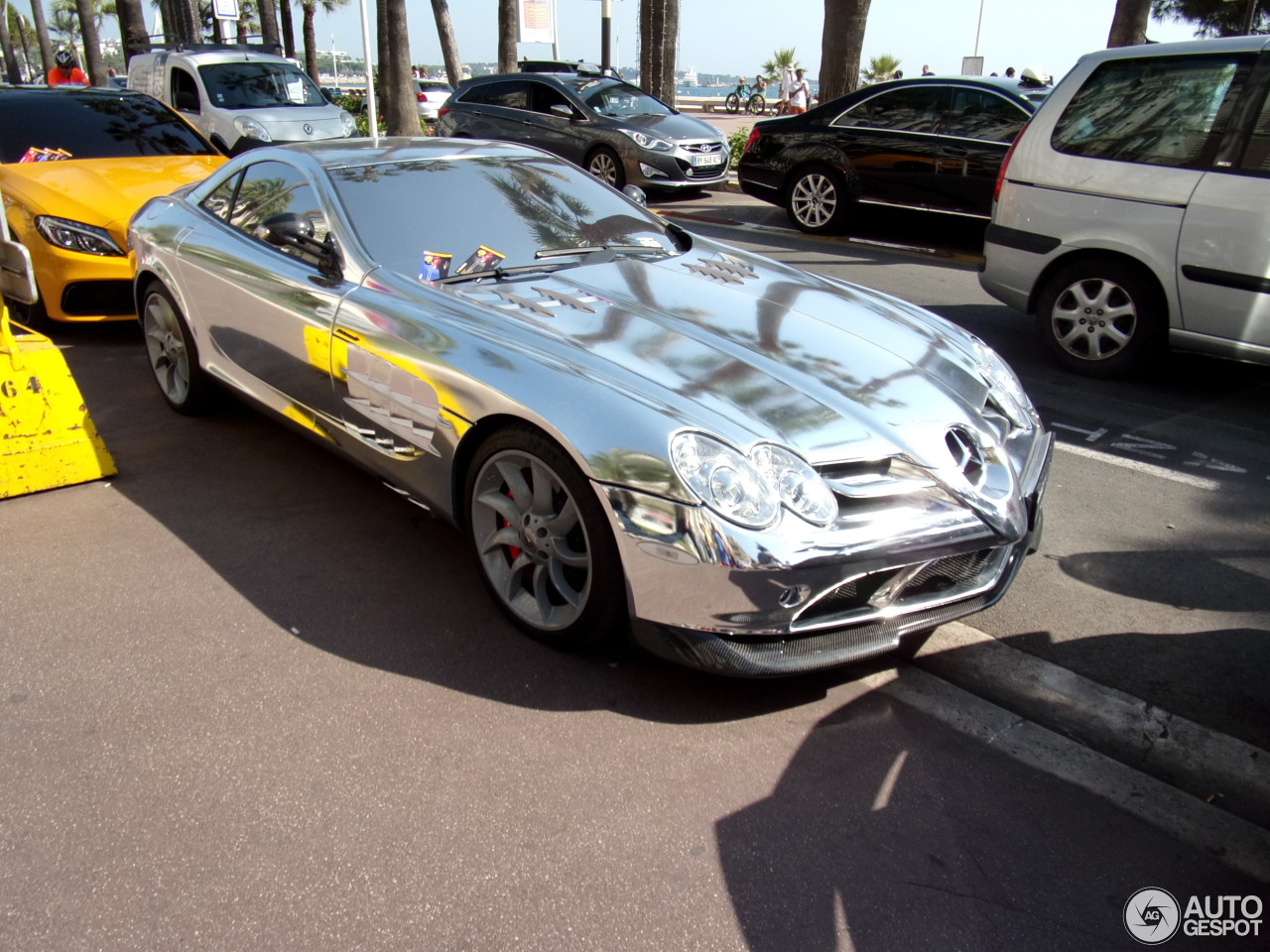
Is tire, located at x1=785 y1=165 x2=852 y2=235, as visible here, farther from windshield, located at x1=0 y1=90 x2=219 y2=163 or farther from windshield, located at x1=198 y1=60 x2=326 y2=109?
windshield, located at x1=198 y1=60 x2=326 y2=109

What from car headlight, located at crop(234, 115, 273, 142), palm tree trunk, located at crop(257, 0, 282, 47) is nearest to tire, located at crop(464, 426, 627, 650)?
car headlight, located at crop(234, 115, 273, 142)

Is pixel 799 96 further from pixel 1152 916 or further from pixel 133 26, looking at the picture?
pixel 1152 916

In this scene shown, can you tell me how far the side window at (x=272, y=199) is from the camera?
4.04 meters

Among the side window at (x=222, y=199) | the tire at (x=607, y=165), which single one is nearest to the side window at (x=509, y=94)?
the tire at (x=607, y=165)

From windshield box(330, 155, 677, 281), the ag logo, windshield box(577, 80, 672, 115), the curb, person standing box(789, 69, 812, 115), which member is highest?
windshield box(330, 155, 677, 281)

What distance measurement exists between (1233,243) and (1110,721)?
3.48 metres

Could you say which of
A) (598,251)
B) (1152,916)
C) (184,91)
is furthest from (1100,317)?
(184,91)

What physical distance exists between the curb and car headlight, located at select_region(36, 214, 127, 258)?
17.4 feet

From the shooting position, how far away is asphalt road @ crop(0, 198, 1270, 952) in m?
2.27

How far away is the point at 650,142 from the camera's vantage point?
1279cm

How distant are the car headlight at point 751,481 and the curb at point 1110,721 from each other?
82cm

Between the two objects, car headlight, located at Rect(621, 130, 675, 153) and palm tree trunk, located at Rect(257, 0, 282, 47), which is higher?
palm tree trunk, located at Rect(257, 0, 282, 47)

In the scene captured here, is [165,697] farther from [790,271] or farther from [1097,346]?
[1097,346]

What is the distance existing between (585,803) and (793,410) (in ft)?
3.94
